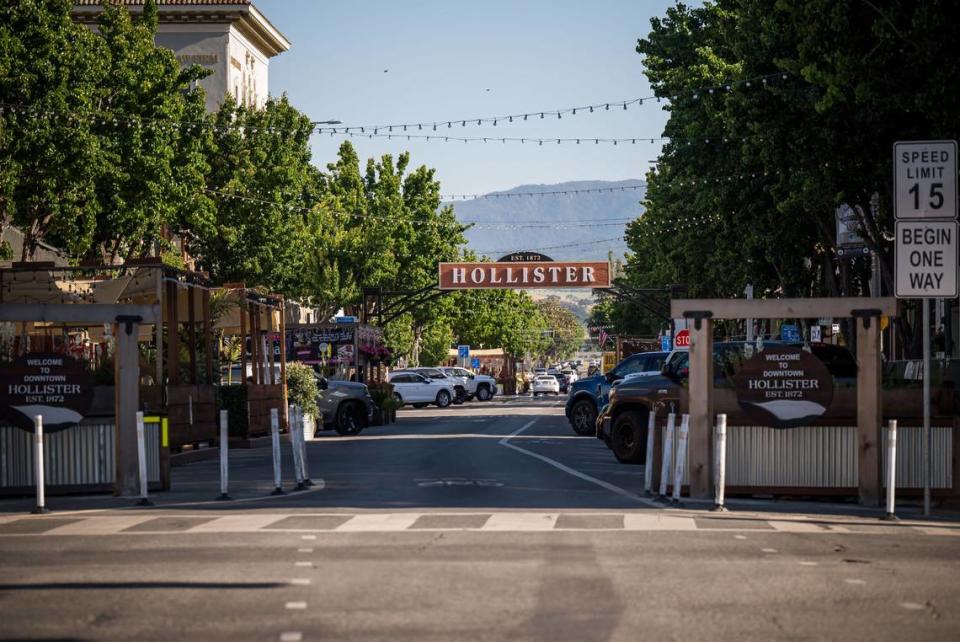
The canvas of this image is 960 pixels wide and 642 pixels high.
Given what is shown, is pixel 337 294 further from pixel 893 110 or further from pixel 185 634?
pixel 185 634

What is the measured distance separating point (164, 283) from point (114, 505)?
42.5ft

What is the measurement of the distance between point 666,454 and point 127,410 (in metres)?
6.86

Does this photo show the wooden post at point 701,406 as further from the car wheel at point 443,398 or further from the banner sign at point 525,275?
the car wheel at point 443,398

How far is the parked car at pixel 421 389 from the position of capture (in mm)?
71062

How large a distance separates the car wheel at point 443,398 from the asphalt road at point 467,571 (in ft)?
170

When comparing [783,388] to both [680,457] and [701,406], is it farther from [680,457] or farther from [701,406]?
[680,457]

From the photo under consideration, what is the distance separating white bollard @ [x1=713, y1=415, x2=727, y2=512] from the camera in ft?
56.3

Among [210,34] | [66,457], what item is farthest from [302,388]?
[210,34]

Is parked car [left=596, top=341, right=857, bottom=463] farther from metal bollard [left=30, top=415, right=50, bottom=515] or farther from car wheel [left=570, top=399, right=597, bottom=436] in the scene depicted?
metal bollard [left=30, top=415, right=50, bottom=515]

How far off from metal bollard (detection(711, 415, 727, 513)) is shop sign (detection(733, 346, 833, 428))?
77 cm

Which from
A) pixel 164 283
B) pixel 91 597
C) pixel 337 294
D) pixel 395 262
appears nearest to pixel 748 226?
pixel 164 283

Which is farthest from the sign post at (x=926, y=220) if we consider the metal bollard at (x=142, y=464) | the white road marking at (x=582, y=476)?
the metal bollard at (x=142, y=464)

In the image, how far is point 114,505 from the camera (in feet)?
60.2

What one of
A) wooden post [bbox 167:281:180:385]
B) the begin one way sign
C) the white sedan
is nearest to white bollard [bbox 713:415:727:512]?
the begin one way sign
